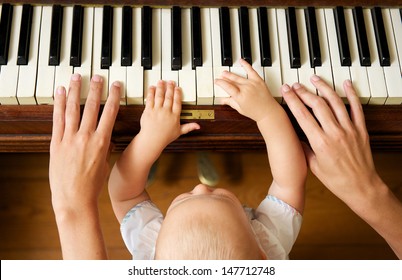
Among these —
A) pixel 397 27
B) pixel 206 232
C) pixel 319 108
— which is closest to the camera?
pixel 206 232

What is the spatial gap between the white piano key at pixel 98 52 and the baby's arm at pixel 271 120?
0.29 m

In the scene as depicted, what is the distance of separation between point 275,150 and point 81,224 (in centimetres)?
53

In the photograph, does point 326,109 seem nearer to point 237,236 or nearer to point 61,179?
point 237,236

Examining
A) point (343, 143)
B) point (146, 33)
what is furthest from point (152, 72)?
point (343, 143)

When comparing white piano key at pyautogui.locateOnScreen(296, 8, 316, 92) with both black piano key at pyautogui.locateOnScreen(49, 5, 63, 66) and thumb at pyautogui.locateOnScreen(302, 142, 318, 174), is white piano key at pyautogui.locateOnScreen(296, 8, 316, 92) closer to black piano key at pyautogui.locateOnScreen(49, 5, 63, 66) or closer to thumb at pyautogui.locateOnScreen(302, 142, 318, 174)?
thumb at pyautogui.locateOnScreen(302, 142, 318, 174)

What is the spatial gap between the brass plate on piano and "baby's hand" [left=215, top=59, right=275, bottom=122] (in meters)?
0.05

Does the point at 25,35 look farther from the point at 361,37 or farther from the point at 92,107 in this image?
the point at 361,37

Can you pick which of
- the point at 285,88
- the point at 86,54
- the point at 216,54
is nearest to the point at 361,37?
the point at 285,88

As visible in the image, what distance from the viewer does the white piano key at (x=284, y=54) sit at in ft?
3.75

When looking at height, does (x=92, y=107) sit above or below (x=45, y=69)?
below

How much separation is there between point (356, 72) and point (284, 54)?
196 millimetres

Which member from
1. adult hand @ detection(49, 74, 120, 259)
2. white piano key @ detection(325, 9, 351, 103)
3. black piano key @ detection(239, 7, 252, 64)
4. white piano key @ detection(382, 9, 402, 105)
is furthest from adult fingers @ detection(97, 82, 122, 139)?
white piano key @ detection(382, 9, 402, 105)

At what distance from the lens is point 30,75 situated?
1.09m

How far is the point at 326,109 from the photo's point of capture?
110 centimetres
